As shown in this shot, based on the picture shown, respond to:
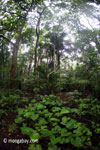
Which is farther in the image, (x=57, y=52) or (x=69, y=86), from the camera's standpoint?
(x=57, y=52)

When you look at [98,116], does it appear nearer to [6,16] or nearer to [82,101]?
[82,101]

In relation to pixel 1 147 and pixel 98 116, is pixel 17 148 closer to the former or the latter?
pixel 1 147

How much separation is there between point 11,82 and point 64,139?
14.0 ft

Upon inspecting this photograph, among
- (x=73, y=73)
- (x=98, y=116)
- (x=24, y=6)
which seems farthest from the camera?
(x=73, y=73)

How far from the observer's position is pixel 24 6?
9.07ft

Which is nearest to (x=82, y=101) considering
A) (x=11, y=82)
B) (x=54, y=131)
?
(x=54, y=131)

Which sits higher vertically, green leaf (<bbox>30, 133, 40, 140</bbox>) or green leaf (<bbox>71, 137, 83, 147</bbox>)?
green leaf (<bbox>30, 133, 40, 140</bbox>)

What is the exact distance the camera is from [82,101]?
332 cm

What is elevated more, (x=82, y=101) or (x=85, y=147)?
(x=85, y=147)

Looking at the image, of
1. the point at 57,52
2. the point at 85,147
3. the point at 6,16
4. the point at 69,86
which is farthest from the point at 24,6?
the point at 57,52

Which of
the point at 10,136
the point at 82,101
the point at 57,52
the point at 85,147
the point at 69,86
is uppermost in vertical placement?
the point at 85,147

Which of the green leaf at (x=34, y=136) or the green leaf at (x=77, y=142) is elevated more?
the green leaf at (x=34, y=136)

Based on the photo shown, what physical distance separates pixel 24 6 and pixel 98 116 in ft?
11.5

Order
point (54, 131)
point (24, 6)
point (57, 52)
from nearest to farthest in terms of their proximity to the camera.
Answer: point (54, 131) → point (24, 6) → point (57, 52)
